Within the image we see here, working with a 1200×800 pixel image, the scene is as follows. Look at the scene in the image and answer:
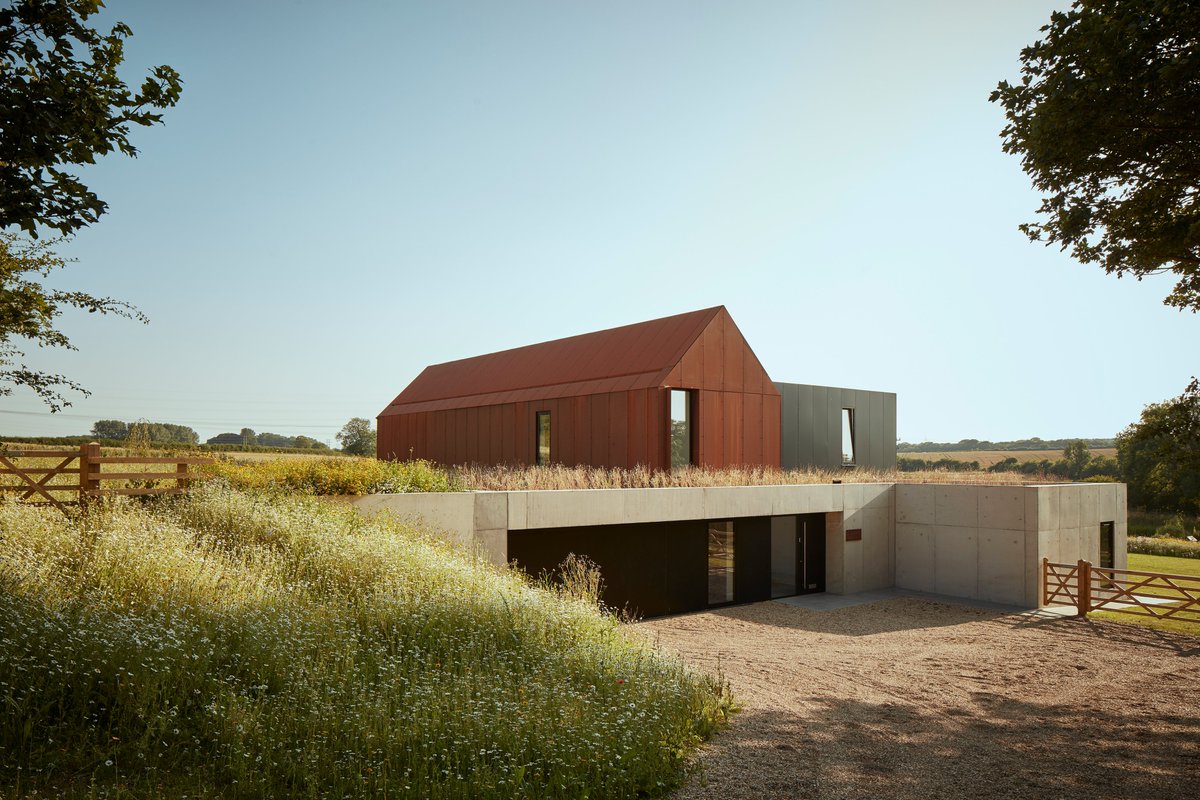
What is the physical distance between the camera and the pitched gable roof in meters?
19.0

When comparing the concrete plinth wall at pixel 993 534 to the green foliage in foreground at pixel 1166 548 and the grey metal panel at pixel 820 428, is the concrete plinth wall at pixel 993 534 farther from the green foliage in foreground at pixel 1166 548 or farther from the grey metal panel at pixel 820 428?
the green foliage in foreground at pixel 1166 548

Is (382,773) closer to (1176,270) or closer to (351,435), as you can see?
(1176,270)

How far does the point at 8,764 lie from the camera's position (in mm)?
4887

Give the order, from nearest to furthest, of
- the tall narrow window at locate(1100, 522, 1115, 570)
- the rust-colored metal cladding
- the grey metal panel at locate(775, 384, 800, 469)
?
the rust-colored metal cladding < the tall narrow window at locate(1100, 522, 1115, 570) < the grey metal panel at locate(775, 384, 800, 469)

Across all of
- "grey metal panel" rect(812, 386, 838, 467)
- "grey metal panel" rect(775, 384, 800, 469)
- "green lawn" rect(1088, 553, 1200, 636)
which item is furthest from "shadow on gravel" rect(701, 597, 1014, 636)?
"grey metal panel" rect(812, 386, 838, 467)

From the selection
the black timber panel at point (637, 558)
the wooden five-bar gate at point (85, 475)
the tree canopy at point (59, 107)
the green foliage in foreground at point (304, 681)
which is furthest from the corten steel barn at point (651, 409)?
the tree canopy at point (59, 107)

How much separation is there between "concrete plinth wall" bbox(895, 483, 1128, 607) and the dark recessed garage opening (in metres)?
2.53

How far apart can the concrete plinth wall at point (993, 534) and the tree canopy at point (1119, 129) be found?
27.6 ft

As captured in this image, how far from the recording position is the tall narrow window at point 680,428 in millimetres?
18141

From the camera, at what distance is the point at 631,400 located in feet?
61.1

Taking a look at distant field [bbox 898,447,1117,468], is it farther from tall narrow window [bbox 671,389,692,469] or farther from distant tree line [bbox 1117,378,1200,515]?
distant tree line [bbox 1117,378,1200,515]

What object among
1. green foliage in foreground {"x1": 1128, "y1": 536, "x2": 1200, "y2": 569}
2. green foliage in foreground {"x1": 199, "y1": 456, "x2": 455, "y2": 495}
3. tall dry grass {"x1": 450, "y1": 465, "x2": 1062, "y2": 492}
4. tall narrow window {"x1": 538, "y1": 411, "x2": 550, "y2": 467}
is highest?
Result: tall narrow window {"x1": 538, "y1": 411, "x2": 550, "y2": 467}

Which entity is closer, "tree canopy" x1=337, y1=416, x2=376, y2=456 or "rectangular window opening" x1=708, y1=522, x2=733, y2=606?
"rectangular window opening" x1=708, y1=522, x2=733, y2=606

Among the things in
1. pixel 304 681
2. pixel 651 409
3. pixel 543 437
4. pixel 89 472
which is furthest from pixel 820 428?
pixel 304 681
